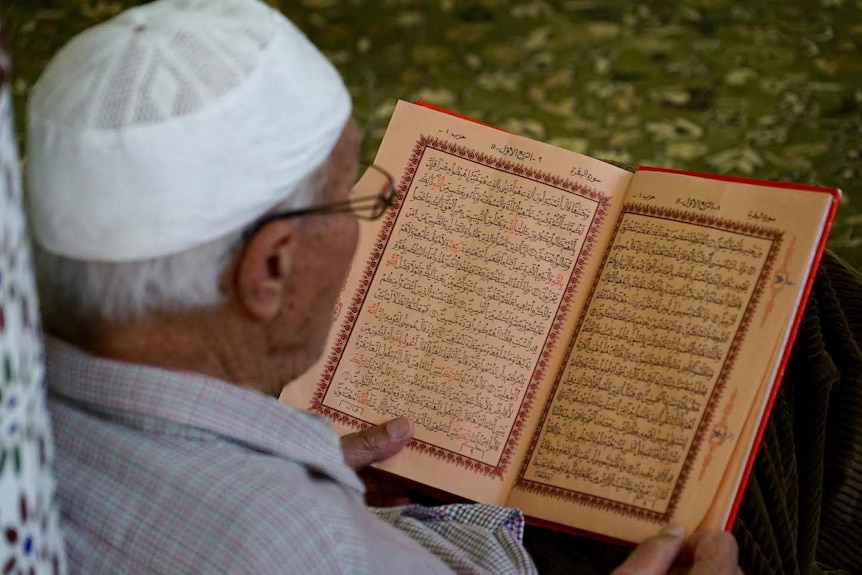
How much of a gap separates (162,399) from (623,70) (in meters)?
2.39

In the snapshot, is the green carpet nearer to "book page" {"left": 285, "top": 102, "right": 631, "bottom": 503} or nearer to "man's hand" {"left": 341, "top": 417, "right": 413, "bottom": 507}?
"book page" {"left": 285, "top": 102, "right": 631, "bottom": 503}

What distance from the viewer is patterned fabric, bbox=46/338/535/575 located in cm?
81

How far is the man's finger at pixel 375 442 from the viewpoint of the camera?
4.16ft

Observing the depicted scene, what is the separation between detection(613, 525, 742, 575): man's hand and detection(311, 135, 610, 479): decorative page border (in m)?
0.23

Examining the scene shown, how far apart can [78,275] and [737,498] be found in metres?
0.76

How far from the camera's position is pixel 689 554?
111 cm

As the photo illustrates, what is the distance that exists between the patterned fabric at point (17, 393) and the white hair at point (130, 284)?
0.15 m

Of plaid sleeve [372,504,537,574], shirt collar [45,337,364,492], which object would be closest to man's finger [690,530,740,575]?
plaid sleeve [372,504,537,574]

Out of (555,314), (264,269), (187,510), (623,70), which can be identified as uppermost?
(623,70)

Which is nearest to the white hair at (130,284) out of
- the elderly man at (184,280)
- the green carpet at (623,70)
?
the elderly man at (184,280)

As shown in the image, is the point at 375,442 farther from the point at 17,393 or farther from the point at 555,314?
the point at 17,393

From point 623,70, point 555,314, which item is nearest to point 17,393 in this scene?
point 555,314

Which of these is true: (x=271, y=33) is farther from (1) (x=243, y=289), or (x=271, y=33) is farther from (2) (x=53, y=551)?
(2) (x=53, y=551)

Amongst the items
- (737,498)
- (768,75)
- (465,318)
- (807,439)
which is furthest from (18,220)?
(768,75)
